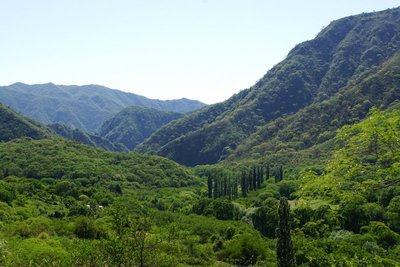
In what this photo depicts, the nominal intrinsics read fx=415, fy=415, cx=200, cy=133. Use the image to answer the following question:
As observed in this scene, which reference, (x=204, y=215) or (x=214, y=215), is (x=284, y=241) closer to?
(x=214, y=215)

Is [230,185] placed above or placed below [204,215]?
above

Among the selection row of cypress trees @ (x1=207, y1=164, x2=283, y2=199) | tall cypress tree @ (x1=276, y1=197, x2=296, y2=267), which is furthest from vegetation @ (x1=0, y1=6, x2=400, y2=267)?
row of cypress trees @ (x1=207, y1=164, x2=283, y2=199)

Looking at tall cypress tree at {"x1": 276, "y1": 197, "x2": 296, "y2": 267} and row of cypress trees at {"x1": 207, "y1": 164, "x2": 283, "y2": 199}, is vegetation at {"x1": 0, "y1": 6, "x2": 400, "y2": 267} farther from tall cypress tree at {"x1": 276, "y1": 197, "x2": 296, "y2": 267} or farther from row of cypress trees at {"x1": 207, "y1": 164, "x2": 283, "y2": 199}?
row of cypress trees at {"x1": 207, "y1": 164, "x2": 283, "y2": 199}

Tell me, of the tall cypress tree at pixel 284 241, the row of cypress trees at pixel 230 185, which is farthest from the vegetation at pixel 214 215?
the row of cypress trees at pixel 230 185

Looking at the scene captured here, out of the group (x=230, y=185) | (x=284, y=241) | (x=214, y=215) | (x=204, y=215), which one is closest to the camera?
(x=284, y=241)

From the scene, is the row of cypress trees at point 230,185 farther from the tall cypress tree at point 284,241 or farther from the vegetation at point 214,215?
the tall cypress tree at point 284,241

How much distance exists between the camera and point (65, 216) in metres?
103

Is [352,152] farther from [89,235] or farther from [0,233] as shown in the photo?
[89,235]

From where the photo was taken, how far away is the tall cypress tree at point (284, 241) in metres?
40.3

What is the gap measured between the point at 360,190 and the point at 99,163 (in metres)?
192

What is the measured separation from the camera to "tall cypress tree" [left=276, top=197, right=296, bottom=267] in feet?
132

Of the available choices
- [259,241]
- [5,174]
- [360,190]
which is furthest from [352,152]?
[5,174]

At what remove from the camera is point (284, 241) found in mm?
40375

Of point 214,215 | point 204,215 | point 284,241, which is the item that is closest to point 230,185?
point 204,215
